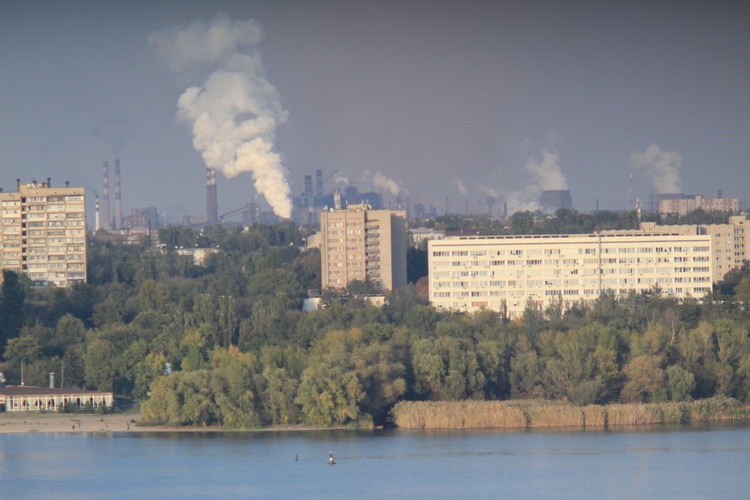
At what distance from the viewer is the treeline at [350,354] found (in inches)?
1335

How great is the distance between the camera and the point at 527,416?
3353 cm

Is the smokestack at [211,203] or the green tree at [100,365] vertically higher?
the smokestack at [211,203]

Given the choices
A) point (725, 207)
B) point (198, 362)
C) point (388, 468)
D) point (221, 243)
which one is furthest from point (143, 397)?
point (725, 207)

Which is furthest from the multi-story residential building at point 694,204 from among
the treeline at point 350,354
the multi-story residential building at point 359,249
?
the treeline at point 350,354

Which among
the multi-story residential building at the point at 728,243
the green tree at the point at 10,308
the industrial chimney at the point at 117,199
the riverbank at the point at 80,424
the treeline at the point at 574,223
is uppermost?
the industrial chimney at the point at 117,199

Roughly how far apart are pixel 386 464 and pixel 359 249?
1631 inches

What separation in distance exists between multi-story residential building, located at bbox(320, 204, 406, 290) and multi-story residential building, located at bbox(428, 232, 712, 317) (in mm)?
6121

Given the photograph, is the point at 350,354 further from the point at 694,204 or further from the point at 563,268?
the point at 694,204

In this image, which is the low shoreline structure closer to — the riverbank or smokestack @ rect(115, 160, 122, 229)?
the riverbank

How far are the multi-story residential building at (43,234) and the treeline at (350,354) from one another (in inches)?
660

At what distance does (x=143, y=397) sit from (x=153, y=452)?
8447mm

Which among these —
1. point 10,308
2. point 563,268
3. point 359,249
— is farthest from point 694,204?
point 10,308

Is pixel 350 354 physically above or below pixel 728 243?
below

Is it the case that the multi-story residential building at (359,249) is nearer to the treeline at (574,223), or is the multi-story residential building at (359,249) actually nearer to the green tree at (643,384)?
the treeline at (574,223)
